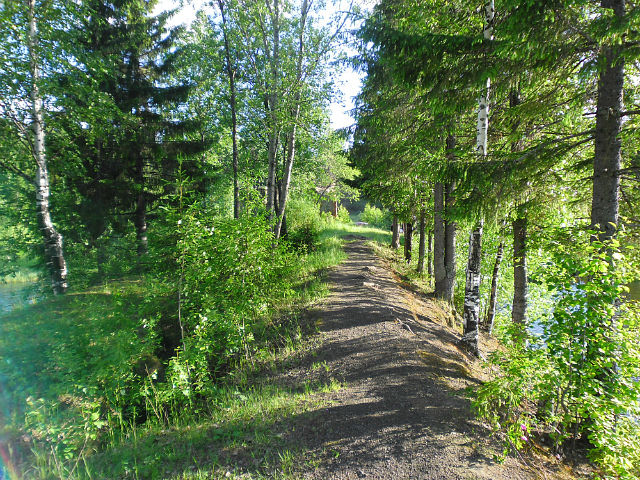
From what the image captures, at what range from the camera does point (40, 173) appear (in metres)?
7.67

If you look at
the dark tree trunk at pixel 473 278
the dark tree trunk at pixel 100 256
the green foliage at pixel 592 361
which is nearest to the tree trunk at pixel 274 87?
the dark tree trunk at pixel 473 278

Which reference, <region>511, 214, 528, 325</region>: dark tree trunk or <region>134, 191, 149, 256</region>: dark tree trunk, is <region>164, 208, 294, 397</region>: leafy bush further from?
<region>134, 191, 149, 256</region>: dark tree trunk

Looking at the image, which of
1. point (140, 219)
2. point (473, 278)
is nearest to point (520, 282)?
point (473, 278)

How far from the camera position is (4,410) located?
4023 millimetres

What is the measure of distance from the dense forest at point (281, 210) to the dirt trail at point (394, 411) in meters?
0.38

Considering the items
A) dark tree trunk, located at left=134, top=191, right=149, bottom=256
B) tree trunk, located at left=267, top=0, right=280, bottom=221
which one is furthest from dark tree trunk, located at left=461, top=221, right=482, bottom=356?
dark tree trunk, located at left=134, top=191, right=149, bottom=256

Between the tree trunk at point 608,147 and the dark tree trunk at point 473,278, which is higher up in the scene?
the tree trunk at point 608,147

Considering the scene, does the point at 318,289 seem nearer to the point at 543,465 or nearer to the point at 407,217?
the point at 543,465

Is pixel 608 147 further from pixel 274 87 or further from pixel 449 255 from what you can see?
pixel 274 87

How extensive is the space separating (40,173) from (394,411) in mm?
10459

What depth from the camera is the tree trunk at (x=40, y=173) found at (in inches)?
303

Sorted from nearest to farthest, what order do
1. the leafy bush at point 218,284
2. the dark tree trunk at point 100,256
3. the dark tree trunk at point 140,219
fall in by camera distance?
the leafy bush at point 218,284
the dark tree trunk at point 100,256
the dark tree trunk at point 140,219

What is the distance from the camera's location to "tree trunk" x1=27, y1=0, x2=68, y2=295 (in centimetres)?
768

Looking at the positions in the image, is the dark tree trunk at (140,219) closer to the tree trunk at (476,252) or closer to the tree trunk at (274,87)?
the tree trunk at (274,87)
